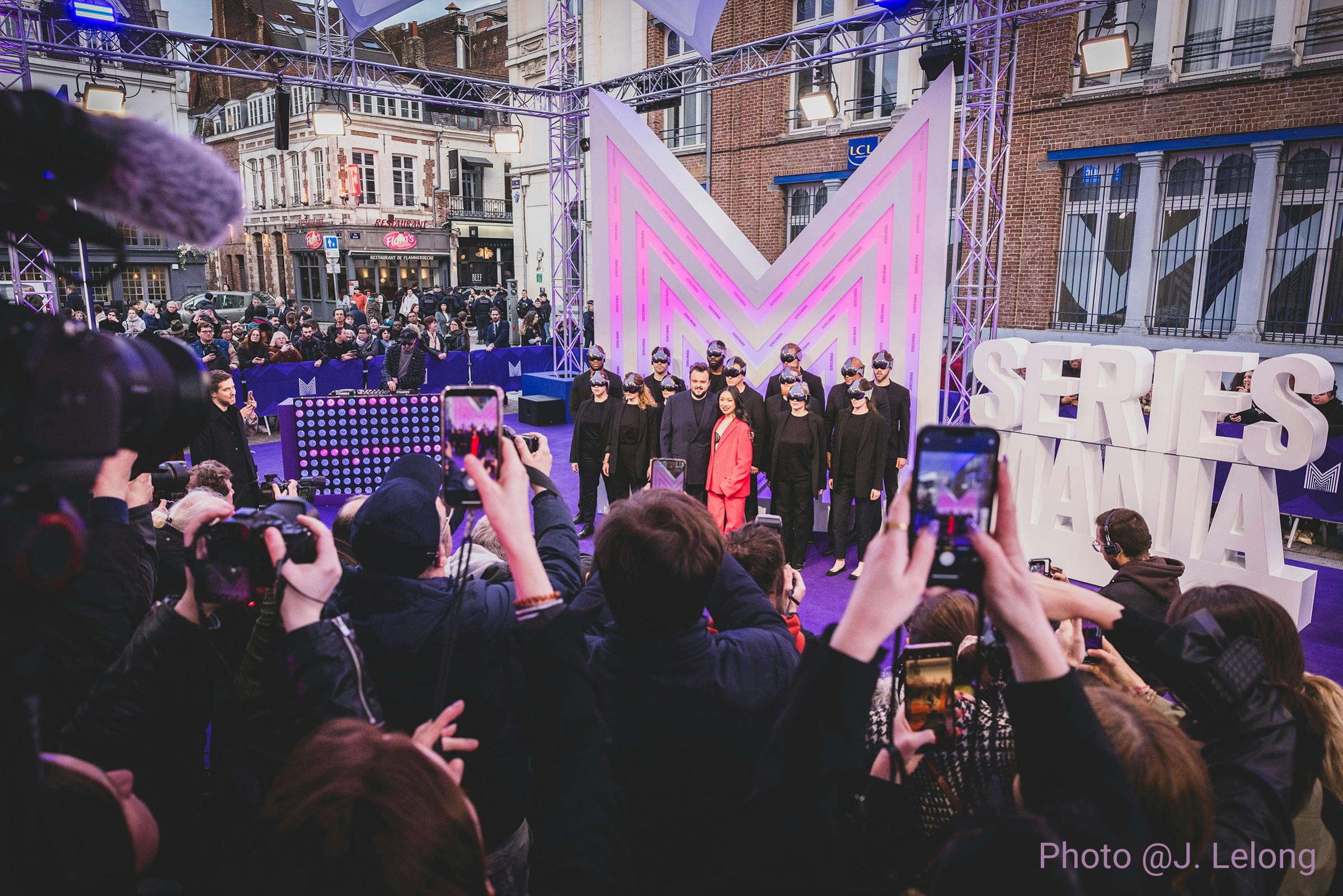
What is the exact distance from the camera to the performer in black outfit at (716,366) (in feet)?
25.9

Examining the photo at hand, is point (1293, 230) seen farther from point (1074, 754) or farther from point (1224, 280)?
point (1074, 754)

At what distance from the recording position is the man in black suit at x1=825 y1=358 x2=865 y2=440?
6930 mm

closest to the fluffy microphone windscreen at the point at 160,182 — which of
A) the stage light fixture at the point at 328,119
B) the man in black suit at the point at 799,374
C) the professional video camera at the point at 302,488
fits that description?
the professional video camera at the point at 302,488

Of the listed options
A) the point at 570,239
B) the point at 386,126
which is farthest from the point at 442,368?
the point at 386,126

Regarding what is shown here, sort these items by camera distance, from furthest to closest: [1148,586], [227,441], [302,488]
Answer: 1. [227,441]
2. [302,488]
3. [1148,586]

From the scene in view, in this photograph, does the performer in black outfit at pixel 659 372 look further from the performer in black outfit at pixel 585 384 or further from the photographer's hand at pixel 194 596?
the photographer's hand at pixel 194 596

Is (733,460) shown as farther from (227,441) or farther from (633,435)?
(227,441)

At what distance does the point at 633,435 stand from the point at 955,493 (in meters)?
6.17

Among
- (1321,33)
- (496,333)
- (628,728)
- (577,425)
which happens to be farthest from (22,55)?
(1321,33)

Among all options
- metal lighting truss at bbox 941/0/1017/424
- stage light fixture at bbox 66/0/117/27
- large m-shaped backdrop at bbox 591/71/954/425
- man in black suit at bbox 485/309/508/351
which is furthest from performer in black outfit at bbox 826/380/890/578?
stage light fixture at bbox 66/0/117/27

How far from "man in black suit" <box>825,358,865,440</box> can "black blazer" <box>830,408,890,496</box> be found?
359 mm

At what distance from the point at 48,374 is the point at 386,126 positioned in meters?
38.3

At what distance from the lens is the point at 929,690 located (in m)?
1.57

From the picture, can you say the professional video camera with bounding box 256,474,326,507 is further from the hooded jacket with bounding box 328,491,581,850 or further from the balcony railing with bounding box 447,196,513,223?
the balcony railing with bounding box 447,196,513,223
